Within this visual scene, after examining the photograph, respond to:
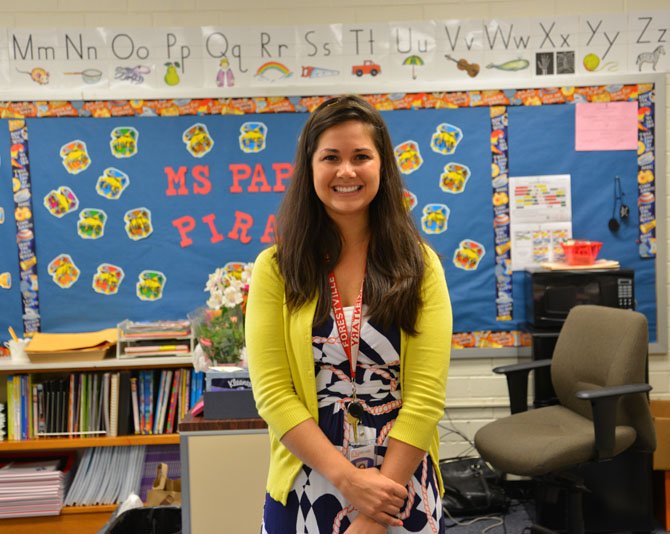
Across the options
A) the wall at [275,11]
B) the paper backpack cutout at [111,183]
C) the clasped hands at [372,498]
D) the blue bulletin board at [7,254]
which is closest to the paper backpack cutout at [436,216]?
the wall at [275,11]

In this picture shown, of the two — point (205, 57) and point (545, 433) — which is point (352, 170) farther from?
point (205, 57)

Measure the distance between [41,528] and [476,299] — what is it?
2297 millimetres

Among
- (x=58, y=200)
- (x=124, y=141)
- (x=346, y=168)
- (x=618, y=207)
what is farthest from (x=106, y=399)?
(x=618, y=207)

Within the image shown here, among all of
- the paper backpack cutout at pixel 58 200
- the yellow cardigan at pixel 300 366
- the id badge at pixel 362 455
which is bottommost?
the id badge at pixel 362 455

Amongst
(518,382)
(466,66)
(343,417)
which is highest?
(466,66)

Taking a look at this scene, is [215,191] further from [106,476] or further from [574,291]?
[574,291]

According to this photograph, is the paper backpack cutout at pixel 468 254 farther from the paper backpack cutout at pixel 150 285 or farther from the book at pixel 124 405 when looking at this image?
the book at pixel 124 405

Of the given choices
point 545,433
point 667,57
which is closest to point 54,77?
point 545,433

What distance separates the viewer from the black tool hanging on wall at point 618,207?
11.2 ft

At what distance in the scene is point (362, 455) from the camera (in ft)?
4.49

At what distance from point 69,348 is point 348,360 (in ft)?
7.13

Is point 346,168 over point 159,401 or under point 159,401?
over

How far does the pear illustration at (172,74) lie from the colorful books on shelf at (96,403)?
4.56ft

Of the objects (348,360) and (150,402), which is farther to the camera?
(150,402)
